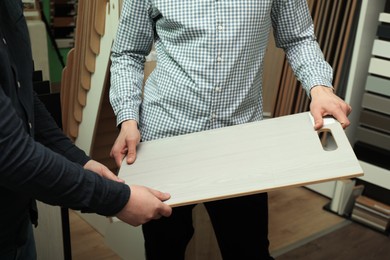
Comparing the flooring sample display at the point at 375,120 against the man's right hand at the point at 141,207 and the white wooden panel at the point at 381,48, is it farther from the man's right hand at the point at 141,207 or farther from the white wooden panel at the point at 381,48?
the man's right hand at the point at 141,207

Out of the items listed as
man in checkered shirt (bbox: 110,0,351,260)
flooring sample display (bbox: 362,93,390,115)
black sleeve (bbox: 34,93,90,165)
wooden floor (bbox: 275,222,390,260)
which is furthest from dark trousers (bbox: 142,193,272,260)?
flooring sample display (bbox: 362,93,390,115)

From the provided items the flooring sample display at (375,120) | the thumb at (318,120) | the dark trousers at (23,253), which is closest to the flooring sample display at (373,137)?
the flooring sample display at (375,120)

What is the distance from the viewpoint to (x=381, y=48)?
2.12 metres

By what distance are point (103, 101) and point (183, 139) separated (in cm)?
92

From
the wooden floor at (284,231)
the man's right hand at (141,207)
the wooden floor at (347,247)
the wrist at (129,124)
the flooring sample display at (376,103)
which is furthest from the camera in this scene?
the flooring sample display at (376,103)

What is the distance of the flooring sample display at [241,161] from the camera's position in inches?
35.5

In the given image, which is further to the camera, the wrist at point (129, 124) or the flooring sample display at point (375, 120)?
the flooring sample display at point (375, 120)

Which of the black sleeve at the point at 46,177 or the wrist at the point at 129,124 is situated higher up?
the black sleeve at the point at 46,177

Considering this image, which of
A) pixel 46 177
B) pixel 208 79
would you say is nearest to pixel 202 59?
pixel 208 79

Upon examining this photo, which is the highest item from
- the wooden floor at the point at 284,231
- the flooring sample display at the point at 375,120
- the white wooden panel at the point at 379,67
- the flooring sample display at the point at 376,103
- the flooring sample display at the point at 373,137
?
the white wooden panel at the point at 379,67

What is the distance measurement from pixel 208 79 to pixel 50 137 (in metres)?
0.42

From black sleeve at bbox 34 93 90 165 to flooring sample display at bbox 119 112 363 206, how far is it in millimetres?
121

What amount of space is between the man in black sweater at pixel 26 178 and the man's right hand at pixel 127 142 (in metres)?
0.26

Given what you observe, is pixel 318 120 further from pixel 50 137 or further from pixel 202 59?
pixel 50 137
